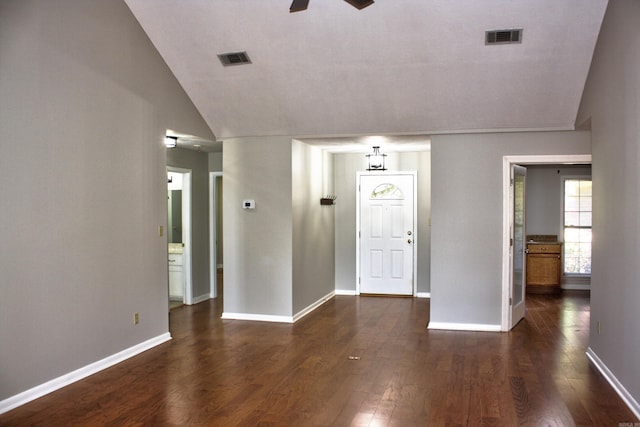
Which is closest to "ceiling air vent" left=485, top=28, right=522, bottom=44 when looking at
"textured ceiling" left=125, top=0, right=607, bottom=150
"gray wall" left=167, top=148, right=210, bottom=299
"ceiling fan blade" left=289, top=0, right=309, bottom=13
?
"textured ceiling" left=125, top=0, right=607, bottom=150

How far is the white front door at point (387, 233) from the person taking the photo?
815cm

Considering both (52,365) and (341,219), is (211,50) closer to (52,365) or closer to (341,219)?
(52,365)

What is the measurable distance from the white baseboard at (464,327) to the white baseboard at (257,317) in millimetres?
1714

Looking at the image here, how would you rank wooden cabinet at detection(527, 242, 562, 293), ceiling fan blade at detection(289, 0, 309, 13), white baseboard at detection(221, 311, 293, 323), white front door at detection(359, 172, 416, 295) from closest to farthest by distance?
ceiling fan blade at detection(289, 0, 309, 13) < white baseboard at detection(221, 311, 293, 323) < white front door at detection(359, 172, 416, 295) < wooden cabinet at detection(527, 242, 562, 293)

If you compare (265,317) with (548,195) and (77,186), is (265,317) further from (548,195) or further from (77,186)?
(548,195)

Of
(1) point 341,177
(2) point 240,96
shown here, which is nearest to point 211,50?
(2) point 240,96

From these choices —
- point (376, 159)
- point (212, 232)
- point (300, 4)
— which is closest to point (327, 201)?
point (376, 159)

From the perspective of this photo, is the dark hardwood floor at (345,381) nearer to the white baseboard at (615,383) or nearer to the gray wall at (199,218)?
the white baseboard at (615,383)

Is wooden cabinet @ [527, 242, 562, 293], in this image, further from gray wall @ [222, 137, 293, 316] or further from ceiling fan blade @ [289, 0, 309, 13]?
ceiling fan blade @ [289, 0, 309, 13]

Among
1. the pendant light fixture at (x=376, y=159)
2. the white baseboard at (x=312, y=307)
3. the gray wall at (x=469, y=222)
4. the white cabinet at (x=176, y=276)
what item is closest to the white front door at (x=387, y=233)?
the white baseboard at (x=312, y=307)

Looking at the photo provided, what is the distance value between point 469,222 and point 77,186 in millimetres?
4047

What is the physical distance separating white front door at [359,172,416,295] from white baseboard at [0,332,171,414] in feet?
12.3

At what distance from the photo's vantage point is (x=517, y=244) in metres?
6.21

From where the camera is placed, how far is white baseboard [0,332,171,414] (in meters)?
3.66
